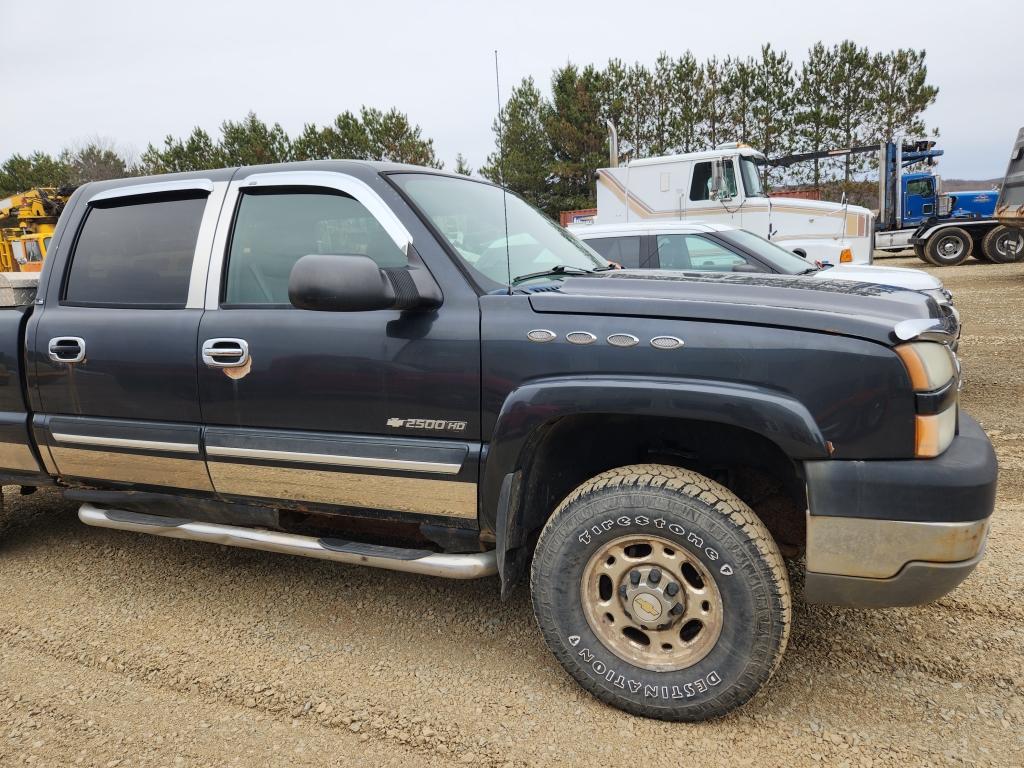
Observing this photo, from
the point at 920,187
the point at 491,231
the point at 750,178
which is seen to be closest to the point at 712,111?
the point at 920,187

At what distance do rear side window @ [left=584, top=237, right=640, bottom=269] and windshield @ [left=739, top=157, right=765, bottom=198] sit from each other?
5.18 m

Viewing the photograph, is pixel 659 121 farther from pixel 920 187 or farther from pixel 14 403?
pixel 14 403

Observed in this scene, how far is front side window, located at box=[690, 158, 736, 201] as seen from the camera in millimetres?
11586

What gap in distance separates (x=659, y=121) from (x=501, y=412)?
39209 millimetres

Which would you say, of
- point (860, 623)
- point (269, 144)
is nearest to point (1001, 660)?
point (860, 623)

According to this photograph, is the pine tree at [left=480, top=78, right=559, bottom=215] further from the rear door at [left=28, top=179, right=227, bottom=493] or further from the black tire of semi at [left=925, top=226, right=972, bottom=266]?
the rear door at [left=28, top=179, right=227, bottom=493]

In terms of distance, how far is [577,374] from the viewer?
2.17 metres

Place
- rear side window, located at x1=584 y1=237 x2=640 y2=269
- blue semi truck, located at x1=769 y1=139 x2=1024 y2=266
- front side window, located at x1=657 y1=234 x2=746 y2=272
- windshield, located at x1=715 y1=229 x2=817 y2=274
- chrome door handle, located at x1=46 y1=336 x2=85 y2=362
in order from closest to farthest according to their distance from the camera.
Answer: chrome door handle, located at x1=46 y1=336 x2=85 y2=362 → windshield, located at x1=715 y1=229 x2=817 y2=274 → front side window, located at x1=657 y1=234 x2=746 y2=272 → rear side window, located at x1=584 y1=237 x2=640 y2=269 → blue semi truck, located at x1=769 y1=139 x2=1024 y2=266

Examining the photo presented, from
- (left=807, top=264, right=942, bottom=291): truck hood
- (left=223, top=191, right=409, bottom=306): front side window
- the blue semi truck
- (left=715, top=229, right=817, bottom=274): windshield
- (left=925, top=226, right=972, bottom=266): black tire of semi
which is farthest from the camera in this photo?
(left=925, top=226, right=972, bottom=266): black tire of semi

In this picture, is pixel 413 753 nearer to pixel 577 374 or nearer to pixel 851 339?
pixel 577 374

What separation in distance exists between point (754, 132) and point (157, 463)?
39750 mm

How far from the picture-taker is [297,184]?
272 cm

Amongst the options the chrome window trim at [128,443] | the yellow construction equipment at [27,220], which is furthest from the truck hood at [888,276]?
the yellow construction equipment at [27,220]

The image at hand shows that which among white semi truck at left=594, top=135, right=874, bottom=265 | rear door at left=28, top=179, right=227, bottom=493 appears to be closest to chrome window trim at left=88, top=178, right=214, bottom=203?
rear door at left=28, top=179, right=227, bottom=493
